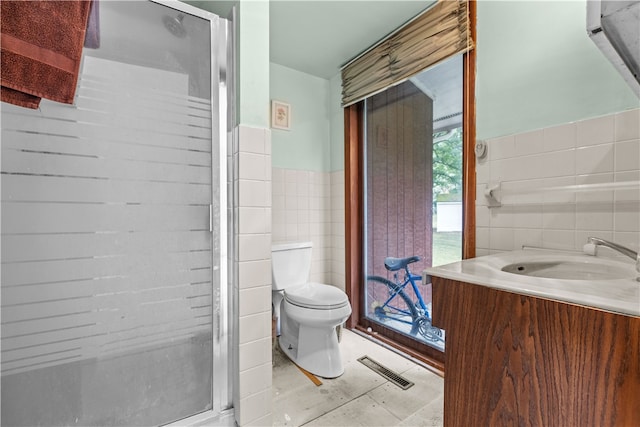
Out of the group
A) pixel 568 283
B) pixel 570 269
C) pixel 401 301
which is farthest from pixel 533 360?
pixel 401 301

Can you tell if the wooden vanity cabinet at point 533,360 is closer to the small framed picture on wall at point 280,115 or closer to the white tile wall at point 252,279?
the white tile wall at point 252,279

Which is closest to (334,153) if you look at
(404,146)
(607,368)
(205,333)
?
(404,146)

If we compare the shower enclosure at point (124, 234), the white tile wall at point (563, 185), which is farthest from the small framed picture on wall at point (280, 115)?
the white tile wall at point (563, 185)

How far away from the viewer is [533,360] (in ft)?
2.01

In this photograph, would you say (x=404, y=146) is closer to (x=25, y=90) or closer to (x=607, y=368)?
(x=607, y=368)

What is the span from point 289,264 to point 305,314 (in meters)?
0.44

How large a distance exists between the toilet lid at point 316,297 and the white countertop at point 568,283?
2.69ft

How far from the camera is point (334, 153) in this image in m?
2.35

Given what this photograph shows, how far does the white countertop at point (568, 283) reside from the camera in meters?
0.53

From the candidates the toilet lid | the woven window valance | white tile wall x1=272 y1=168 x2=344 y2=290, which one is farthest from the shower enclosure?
the woven window valance

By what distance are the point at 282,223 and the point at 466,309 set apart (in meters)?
1.55

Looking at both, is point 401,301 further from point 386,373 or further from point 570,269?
point 570,269

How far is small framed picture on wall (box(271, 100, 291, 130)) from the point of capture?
81.0 inches

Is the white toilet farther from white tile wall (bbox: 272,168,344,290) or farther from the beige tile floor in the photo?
white tile wall (bbox: 272,168,344,290)
